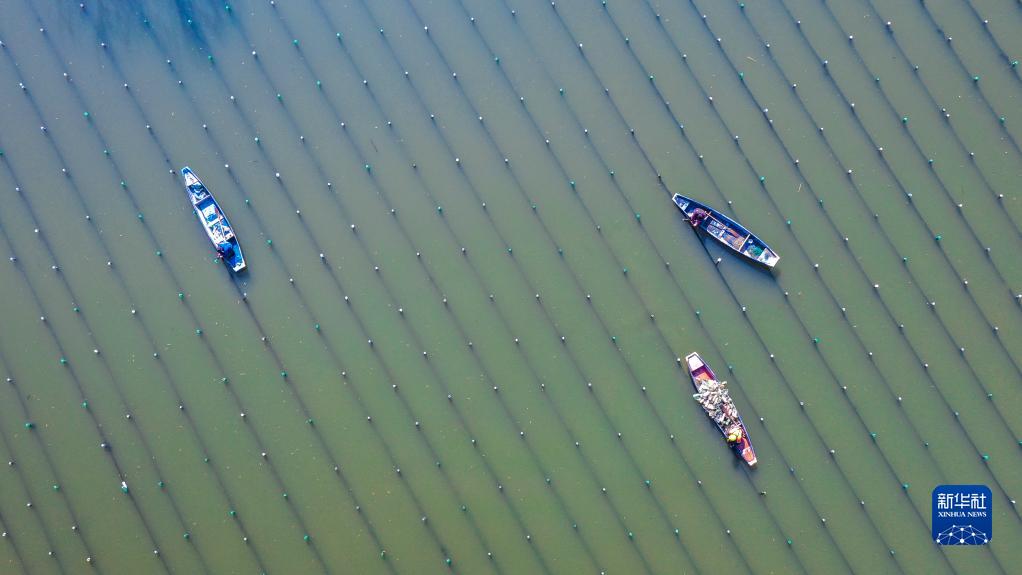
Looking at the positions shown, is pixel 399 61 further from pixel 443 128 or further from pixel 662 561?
pixel 662 561

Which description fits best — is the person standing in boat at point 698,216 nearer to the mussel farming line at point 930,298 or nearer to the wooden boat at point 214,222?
the mussel farming line at point 930,298

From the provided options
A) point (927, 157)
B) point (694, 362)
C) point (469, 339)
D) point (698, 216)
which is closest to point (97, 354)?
point (469, 339)

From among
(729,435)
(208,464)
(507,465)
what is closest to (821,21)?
(729,435)

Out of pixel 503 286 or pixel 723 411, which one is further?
pixel 503 286

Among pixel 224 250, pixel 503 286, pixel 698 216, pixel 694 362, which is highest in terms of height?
pixel 224 250

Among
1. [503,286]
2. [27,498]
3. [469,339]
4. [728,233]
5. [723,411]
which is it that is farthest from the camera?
[503,286]

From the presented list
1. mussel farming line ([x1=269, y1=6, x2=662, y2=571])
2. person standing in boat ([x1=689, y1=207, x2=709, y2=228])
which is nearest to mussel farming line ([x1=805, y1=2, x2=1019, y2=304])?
person standing in boat ([x1=689, y1=207, x2=709, y2=228])

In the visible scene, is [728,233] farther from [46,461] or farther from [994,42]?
[46,461]
